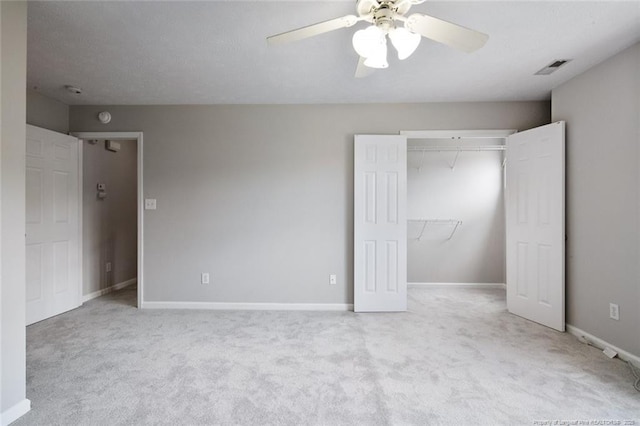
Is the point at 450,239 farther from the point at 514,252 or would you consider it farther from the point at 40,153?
the point at 40,153

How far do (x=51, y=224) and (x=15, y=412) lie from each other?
230 cm

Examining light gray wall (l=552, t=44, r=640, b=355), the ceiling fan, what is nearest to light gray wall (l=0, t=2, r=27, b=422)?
the ceiling fan

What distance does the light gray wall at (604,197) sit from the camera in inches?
94.2

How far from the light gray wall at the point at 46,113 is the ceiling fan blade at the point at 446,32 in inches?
154

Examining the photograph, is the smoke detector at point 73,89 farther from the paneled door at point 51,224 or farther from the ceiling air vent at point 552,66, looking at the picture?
the ceiling air vent at point 552,66

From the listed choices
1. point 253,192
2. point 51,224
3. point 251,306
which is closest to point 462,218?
point 253,192

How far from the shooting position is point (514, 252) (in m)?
3.46

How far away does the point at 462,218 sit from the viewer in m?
4.77

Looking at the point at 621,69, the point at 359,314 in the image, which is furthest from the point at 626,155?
the point at 359,314

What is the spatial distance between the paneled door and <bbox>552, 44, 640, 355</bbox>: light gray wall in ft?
17.3

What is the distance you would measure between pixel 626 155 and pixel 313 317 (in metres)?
3.08

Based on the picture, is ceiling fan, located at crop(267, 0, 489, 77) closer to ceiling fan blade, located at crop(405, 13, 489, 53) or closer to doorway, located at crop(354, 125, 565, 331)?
ceiling fan blade, located at crop(405, 13, 489, 53)

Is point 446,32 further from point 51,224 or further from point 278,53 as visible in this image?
point 51,224

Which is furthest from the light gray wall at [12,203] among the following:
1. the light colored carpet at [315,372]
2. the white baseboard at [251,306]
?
the white baseboard at [251,306]
